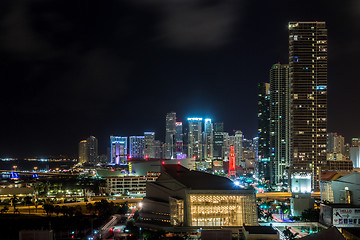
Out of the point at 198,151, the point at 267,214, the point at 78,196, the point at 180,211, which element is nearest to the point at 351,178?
the point at 267,214

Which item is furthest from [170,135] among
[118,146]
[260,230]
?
[260,230]

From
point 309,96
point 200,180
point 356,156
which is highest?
point 309,96

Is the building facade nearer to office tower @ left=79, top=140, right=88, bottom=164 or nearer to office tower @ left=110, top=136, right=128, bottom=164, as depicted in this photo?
office tower @ left=110, top=136, right=128, bottom=164

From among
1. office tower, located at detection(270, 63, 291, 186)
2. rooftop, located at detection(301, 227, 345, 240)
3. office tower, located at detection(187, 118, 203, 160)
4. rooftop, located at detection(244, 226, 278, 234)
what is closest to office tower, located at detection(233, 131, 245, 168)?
office tower, located at detection(187, 118, 203, 160)

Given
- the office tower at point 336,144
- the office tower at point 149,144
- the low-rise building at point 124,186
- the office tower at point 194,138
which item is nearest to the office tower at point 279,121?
the low-rise building at point 124,186

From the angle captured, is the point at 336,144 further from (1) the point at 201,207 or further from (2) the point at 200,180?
(1) the point at 201,207

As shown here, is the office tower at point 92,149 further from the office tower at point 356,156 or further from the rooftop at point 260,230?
the rooftop at point 260,230
